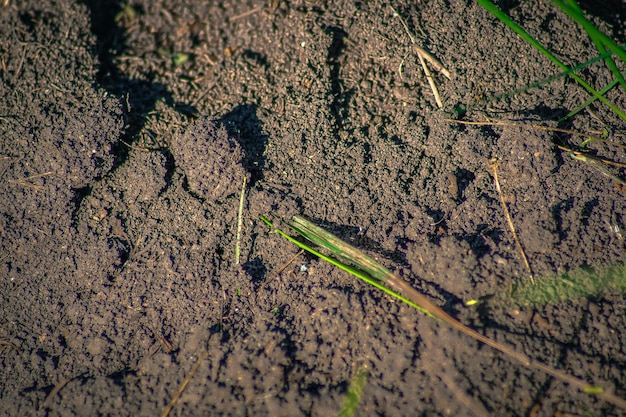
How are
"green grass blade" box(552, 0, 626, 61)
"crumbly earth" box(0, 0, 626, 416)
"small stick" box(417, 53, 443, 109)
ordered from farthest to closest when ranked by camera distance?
"small stick" box(417, 53, 443, 109), "crumbly earth" box(0, 0, 626, 416), "green grass blade" box(552, 0, 626, 61)

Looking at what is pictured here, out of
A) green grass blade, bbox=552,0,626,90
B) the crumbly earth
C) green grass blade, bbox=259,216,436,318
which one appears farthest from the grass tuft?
green grass blade, bbox=552,0,626,90

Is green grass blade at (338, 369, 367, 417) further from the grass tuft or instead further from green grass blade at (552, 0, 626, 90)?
green grass blade at (552, 0, 626, 90)

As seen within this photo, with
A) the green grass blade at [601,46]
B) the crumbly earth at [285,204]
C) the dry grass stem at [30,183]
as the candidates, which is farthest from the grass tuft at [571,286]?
the dry grass stem at [30,183]

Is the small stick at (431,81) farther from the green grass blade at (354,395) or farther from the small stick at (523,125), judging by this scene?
the green grass blade at (354,395)

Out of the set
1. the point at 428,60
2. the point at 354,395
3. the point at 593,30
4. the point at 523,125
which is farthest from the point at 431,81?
the point at 354,395

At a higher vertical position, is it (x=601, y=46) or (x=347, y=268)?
(x=601, y=46)

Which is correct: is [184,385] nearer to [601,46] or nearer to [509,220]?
[509,220]

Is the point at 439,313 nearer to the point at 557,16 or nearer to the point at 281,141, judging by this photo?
the point at 281,141
